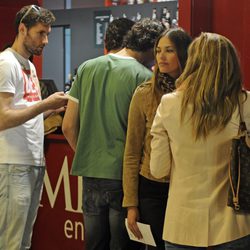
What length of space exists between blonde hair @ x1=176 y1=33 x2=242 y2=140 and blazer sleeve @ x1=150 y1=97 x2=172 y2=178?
3.5 inches

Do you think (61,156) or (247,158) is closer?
(247,158)

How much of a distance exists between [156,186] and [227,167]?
1.35ft

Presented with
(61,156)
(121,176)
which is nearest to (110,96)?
(121,176)

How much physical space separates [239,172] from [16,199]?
1339 millimetres

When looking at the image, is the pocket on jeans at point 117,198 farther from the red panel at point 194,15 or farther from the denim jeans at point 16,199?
the red panel at point 194,15

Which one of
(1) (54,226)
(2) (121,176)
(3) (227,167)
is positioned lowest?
(1) (54,226)

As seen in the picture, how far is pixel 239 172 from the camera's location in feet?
5.97

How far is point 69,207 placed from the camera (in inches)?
138

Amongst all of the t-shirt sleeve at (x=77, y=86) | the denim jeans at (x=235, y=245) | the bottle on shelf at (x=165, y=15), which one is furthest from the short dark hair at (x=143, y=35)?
the bottle on shelf at (x=165, y=15)

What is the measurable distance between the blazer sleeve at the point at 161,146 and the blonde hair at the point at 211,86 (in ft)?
0.29

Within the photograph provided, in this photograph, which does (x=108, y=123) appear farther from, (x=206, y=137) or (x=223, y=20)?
(x=223, y=20)

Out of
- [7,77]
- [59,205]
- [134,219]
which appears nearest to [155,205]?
[134,219]

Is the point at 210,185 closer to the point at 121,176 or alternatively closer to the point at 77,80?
the point at 121,176

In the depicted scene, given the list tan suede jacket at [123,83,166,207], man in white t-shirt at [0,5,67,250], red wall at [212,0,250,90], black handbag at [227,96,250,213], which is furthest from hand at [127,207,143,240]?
red wall at [212,0,250,90]
